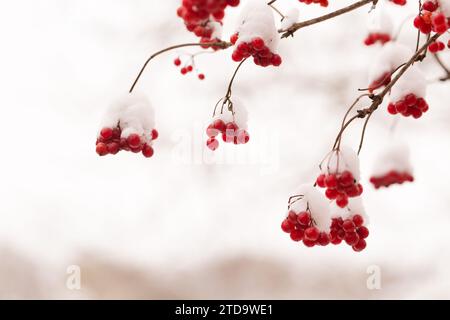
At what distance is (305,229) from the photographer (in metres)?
2.13

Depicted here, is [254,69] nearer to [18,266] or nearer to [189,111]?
[189,111]

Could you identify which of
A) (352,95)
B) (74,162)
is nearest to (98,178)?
(74,162)

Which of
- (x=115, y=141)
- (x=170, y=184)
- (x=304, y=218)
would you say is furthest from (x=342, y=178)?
(x=170, y=184)

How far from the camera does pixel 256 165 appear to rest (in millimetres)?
10555

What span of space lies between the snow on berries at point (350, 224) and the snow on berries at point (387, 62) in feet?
1.72

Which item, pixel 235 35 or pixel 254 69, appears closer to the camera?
pixel 235 35

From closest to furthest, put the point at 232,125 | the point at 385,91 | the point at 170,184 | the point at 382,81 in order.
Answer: the point at 385,91
the point at 382,81
the point at 232,125
the point at 170,184

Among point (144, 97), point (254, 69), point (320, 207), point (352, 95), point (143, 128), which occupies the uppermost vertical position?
point (254, 69)

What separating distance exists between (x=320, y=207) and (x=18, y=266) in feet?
30.5

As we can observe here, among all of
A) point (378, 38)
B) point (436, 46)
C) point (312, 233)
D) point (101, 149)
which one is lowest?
point (312, 233)

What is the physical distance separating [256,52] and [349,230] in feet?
2.82

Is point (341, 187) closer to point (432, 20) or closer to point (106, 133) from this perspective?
point (432, 20)

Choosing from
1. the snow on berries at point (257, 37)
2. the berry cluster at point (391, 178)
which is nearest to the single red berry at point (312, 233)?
the berry cluster at point (391, 178)

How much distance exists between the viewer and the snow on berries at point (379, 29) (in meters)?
3.55
